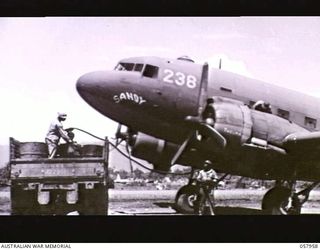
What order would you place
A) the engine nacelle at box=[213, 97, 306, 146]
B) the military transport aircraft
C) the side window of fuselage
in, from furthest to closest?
the side window of fuselage, the military transport aircraft, the engine nacelle at box=[213, 97, 306, 146]

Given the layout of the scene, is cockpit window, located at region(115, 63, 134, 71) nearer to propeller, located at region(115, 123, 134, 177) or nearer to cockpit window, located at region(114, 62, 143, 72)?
cockpit window, located at region(114, 62, 143, 72)

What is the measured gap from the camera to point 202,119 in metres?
7.68

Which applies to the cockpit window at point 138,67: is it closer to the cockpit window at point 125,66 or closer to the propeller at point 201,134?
the cockpit window at point 125,66

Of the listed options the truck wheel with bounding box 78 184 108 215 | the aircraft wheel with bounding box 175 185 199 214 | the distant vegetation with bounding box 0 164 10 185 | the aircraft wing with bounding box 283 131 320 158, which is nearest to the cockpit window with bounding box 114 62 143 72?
the truck wheel with bounding box 78 184 108 215

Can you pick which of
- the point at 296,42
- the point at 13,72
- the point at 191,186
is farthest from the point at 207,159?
the point at 13,72

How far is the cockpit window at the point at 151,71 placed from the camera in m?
7.81

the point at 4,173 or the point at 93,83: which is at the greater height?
the point at 93,83

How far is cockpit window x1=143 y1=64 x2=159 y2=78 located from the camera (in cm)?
781

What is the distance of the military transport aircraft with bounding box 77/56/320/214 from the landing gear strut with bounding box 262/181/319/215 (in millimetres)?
10

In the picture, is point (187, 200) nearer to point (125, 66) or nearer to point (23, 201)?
point (125, 66)

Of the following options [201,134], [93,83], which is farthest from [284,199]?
[93,83]

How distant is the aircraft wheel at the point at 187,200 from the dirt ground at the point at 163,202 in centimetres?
6

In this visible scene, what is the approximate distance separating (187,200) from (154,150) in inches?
24.5
